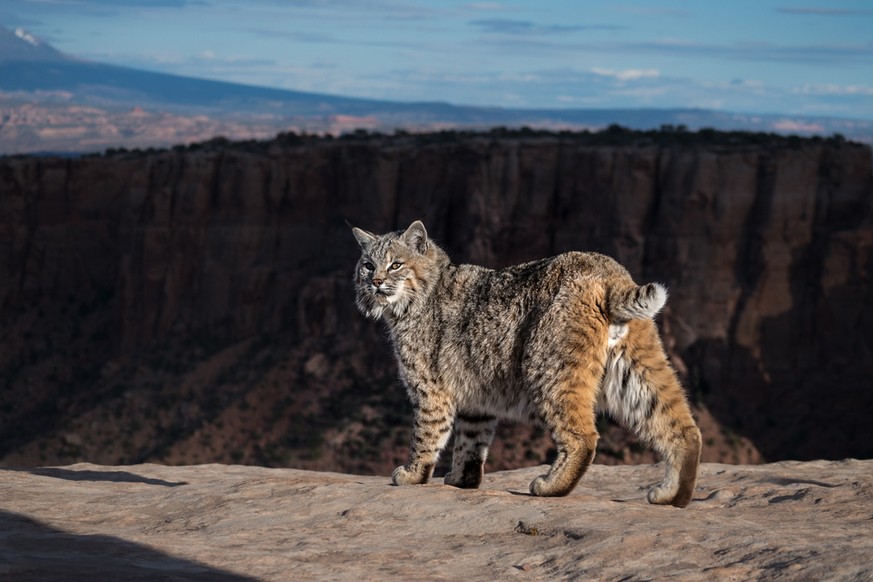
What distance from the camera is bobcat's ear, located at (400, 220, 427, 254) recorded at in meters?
12.2

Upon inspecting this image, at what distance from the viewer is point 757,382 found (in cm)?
5075

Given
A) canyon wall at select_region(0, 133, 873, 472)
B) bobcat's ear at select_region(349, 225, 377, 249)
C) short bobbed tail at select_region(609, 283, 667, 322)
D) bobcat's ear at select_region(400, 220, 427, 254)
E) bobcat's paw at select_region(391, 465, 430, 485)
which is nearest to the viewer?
short bobbed tail at select_region(609, 283, 667, 322)

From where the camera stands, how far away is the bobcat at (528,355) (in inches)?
420

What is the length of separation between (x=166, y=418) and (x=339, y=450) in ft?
35.3

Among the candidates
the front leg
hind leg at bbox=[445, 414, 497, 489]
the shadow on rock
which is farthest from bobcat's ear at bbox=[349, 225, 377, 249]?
the shadow on rock

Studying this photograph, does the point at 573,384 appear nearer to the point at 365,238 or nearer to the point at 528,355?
the point at 528,355

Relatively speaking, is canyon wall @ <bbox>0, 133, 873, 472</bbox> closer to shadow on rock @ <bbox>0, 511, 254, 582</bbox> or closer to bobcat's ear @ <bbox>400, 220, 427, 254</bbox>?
bobcat's ear @ <bbox>400, 220, 427, 254</bbox>

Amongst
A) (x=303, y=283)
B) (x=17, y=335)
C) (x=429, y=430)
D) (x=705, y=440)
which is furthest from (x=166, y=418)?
(x=429, y=430)

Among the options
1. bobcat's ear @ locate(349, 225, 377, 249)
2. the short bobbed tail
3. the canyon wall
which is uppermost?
bobcat's ear @ locate(349, 225, 377, 249)

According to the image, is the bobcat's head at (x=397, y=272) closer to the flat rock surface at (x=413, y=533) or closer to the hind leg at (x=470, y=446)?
the hind leg at (x=470, y=446)

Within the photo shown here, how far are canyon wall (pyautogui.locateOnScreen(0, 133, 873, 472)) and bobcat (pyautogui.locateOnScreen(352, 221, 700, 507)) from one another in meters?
31.6

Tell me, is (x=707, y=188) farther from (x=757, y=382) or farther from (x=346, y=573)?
(x=346, y=573)

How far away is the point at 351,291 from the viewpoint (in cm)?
5503

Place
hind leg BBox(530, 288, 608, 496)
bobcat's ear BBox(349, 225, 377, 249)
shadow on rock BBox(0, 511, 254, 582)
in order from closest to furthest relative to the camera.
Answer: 1. shadow on rock BBox(0, 511, 254, 582)
2. hind leg BBox(530, 288, 608, 496)
3. bobcat's ear BBox(349, 225, 377, 249)
